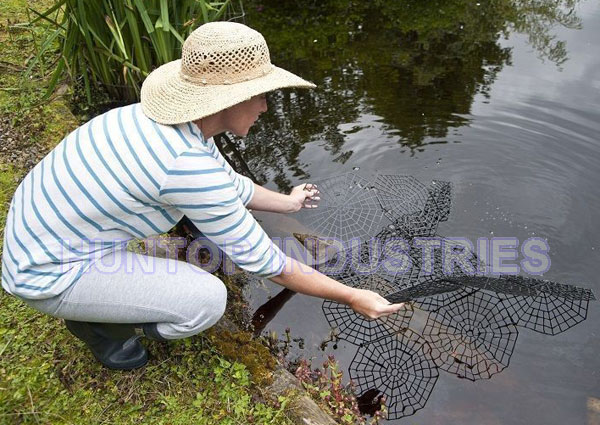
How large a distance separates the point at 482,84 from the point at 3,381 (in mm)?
4845

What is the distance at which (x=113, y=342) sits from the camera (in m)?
2.13

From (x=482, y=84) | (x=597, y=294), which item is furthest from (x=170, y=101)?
(x=482, y=84)

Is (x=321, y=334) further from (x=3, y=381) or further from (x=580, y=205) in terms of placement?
(x=580, y=205)

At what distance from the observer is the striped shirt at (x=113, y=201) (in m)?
1.71

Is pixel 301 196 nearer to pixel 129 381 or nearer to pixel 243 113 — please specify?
pixel 243 113

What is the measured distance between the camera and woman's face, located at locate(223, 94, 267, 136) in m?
1.81

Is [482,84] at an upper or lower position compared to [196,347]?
lower

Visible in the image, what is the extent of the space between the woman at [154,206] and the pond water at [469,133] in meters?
0.97

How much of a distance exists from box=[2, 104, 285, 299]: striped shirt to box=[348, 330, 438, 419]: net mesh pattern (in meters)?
1.00

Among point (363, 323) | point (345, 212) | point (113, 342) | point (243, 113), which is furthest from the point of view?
point (345, 212)

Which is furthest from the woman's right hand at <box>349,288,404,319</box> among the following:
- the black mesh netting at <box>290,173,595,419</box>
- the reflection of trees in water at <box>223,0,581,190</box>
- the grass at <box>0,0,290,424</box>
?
the reflection of trees in water at <box>223,0,581,190</box>

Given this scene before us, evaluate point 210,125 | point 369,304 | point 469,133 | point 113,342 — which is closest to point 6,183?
point 113,342

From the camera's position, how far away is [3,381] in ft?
7.03

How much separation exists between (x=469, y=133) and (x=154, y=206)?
11.2 feet
